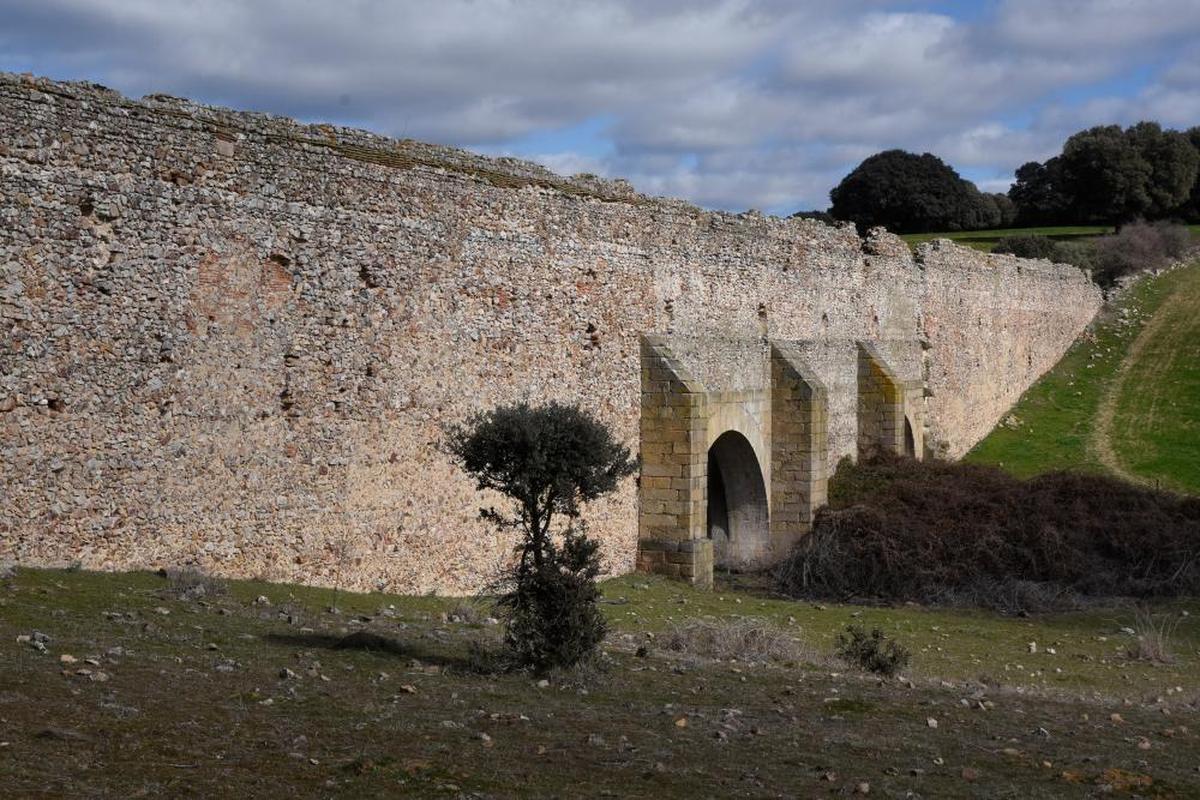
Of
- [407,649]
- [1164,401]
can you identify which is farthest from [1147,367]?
[407,649]

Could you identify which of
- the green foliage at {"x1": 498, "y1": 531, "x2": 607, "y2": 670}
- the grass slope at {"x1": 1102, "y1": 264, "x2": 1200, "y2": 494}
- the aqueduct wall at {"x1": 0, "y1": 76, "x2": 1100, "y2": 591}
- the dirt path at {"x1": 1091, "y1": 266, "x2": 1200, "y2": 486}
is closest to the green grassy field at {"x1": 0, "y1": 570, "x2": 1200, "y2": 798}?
the green foliage at {"x1": 498, "y1": 531, "x2": 607, "y2": 670}

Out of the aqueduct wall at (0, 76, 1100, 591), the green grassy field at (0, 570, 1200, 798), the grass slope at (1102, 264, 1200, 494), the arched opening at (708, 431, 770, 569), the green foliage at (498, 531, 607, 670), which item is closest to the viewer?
the green grassy field at (0, 570, 1200, 798)

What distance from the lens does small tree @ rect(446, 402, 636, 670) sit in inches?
365

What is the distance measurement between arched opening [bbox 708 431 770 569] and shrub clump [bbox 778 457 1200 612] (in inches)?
38.2

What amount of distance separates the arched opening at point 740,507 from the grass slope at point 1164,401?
12.5m

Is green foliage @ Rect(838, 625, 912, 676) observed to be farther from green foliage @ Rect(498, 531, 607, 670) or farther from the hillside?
the hillside

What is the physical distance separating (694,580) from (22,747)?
11900 millimetres

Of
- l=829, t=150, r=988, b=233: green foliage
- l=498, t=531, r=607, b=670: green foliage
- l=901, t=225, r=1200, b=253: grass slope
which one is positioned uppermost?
l=829, t=150, r=988, b=233: green foliage

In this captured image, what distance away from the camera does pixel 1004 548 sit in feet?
61.0

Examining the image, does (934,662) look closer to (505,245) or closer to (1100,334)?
(505,245)

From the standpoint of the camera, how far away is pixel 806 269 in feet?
72.3

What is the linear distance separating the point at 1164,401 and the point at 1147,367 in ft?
12.0

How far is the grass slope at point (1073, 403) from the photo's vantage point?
31828mm

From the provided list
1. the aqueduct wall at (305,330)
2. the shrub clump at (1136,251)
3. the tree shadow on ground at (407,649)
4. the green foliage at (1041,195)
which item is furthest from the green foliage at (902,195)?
the tree shadow on ground at (407,649)
